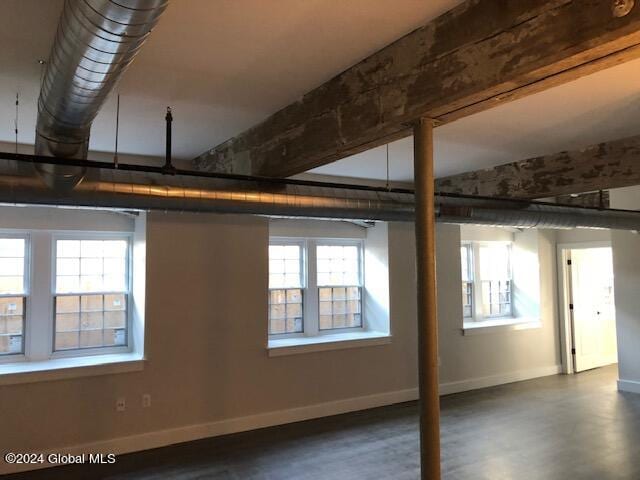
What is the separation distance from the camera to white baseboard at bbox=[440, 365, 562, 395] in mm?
6348

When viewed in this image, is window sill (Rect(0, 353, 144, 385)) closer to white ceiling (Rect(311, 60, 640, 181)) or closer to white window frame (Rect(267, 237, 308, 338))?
white window frame (Rect(267, 237, 308, 338))

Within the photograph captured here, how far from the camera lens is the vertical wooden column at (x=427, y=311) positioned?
2246 mm

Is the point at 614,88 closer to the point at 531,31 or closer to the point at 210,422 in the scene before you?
the point at 531,31

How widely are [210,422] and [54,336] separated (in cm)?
163

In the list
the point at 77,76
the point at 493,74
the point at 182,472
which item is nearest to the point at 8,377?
the point at 182,472

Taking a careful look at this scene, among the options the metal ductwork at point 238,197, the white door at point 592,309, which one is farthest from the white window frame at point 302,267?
the white door at point 592,309

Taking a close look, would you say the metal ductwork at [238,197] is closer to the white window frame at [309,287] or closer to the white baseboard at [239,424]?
the white window frame at [309,287]

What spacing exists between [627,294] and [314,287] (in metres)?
4.19

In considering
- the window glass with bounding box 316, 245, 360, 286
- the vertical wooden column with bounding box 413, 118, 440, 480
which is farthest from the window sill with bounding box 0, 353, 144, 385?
the vertical wooden column with bounding box 413, 118, 440, 480

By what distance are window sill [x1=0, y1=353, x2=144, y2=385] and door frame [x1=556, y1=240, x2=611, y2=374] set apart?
628 centimetres

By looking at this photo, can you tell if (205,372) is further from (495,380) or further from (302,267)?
(495,380)

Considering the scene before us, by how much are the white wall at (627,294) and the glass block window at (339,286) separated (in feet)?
11.5

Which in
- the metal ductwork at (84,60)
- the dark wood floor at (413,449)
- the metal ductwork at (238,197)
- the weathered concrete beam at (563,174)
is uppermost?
the weathered concrete beam at (563,174)

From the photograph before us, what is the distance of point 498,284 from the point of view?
768 cm
